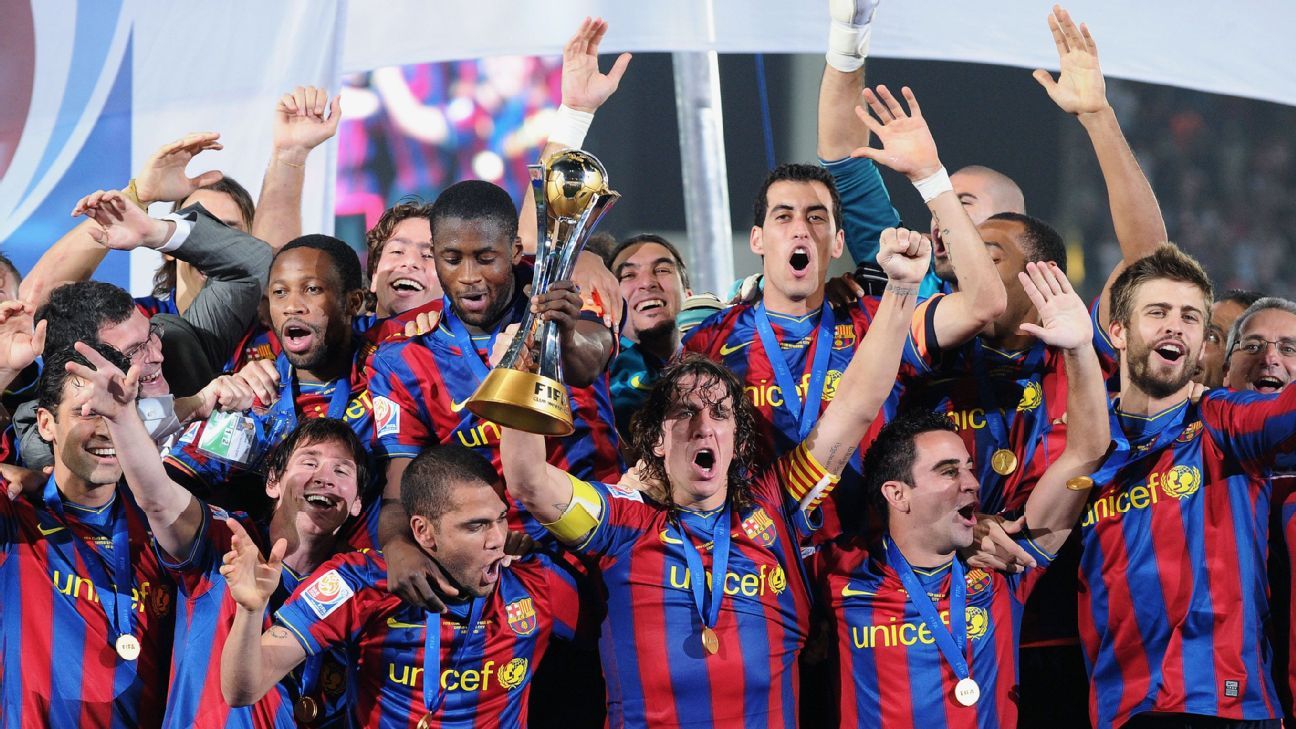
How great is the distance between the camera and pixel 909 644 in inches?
143

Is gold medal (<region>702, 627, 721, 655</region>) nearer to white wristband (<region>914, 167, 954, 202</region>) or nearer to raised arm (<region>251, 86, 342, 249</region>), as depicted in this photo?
white wristband (<region>914, 167, 954, 202</region>)

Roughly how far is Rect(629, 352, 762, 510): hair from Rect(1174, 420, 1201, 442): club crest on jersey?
112cm

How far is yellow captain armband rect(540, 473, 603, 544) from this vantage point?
3.44 metres

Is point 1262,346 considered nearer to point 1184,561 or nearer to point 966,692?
point 1184,561

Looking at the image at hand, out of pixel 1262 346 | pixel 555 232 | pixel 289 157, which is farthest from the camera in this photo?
pixel 289 157

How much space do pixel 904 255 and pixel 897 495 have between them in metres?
0.63

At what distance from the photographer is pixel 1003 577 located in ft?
12.4

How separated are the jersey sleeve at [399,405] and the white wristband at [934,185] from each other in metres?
1.44

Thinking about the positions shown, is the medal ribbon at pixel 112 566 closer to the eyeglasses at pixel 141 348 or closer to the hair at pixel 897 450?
the eyeglasses at pixel 141 348

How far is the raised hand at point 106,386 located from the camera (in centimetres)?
324

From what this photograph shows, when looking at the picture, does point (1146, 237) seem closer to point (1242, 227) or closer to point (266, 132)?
point (266, 132)

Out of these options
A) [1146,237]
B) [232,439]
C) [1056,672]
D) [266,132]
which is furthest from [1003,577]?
[266,132]

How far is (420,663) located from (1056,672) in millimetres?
1823

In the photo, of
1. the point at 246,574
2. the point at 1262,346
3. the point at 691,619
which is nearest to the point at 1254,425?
the point at 1262,346
